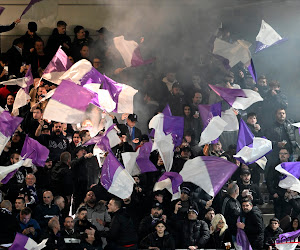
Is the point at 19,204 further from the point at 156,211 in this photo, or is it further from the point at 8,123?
the point at 156,211

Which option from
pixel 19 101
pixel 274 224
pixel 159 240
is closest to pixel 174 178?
pixel 159 240

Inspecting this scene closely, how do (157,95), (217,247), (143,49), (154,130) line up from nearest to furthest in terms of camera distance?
(217,247) < (154,130) < (157,95) < (143,49)

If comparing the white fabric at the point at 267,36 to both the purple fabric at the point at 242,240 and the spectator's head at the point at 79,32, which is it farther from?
the purple fabric at the point at 242,240

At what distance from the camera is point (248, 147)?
45.3ft

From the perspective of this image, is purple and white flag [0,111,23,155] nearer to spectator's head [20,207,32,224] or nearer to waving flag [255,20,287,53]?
spectator's head [20,207,32,224]

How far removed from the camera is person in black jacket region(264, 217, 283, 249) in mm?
13227

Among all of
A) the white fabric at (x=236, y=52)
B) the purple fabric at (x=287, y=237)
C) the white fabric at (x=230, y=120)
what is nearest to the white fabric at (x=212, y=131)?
the white fabric at (x=230, y=120)

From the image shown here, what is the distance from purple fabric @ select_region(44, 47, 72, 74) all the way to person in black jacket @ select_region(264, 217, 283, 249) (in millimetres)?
3829

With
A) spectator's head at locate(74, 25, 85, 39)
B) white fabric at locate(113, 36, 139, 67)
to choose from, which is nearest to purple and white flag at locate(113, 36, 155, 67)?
white fabric at locate(113, 36, 139, 67)

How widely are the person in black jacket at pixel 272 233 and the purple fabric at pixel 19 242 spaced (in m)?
3.39

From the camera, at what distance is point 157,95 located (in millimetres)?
15516

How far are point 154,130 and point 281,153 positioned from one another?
6.42 feet

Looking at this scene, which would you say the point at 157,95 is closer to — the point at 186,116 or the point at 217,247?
the point at 186,116

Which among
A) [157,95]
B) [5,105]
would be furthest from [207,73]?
[5,105]
